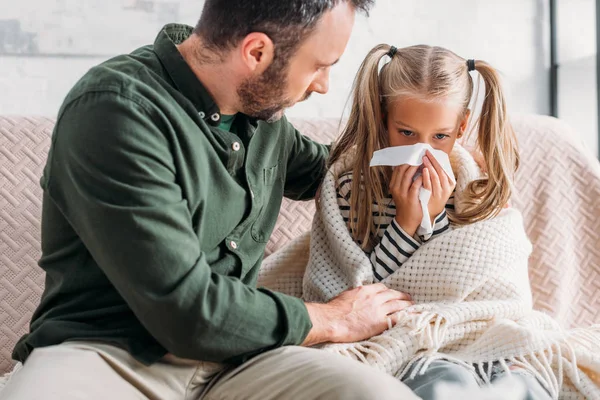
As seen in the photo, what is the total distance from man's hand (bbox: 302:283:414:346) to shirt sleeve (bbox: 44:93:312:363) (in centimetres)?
15

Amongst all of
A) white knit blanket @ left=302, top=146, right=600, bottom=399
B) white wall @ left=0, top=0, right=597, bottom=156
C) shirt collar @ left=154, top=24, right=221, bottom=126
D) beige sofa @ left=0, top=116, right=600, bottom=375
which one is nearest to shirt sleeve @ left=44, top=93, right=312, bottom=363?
shirt collar @ left=154, top=24, right=221, bottom=126

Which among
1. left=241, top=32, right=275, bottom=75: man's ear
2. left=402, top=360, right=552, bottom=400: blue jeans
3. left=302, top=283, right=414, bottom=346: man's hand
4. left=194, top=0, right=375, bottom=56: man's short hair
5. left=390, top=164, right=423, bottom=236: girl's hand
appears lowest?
left=402, top=360, right=552, bottom=400: blue jeans

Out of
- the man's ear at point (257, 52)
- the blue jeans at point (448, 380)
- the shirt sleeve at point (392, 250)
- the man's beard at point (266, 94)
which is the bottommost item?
the blue jeans at point (448, 380)

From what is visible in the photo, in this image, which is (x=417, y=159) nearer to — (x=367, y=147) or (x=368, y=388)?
(x=367, y=147)

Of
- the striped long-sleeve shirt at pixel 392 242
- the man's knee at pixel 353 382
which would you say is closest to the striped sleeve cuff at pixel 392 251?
the striped long-sleeve shirt at pixel 392 242

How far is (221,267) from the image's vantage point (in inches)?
50.2

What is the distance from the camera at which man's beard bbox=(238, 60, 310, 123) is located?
122 cm

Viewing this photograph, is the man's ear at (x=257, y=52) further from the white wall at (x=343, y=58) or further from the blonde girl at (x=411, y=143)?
the white wall at (x=343, y=58)

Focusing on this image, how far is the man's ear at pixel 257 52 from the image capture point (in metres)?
1.18

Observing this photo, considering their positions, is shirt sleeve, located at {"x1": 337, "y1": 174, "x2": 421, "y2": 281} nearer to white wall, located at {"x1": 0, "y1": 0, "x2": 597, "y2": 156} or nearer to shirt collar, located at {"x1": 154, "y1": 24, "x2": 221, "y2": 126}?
shirt collar, located at {"x1": 154, "y1": 24, "x2": 221, "y2": 126}

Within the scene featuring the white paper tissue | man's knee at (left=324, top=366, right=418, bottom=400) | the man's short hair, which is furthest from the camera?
the white paper tissue

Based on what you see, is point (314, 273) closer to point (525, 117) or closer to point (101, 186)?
point (101, 186)

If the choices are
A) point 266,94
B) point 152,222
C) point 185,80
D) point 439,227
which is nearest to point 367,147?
point 439,227

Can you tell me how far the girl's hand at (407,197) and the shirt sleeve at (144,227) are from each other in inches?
16.3
